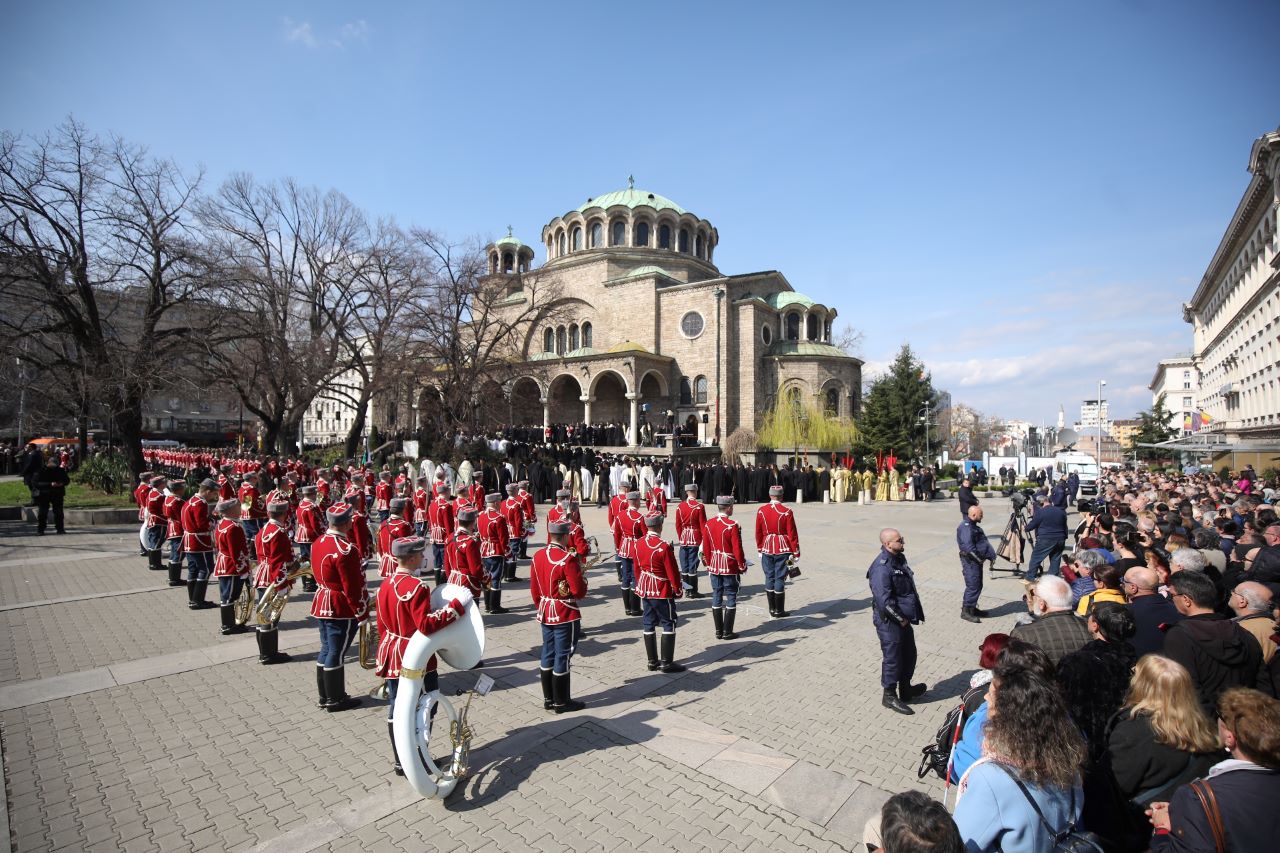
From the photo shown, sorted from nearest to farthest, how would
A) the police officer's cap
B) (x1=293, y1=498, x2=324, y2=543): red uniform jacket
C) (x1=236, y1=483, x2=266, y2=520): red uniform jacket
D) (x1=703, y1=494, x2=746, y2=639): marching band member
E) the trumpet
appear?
Result: the police officer's cap
the trumpet
(x1=703, y1=494, x2=746, y2=639): marching band member
(x1=293, y1=498, x2=324, y2=543): red uniform jacket
(x1=236, y1=483, x2=266, y2=520): red uniform jacket

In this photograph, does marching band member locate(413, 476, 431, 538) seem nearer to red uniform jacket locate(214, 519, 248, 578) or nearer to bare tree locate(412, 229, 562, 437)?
red uniform jacket locate(214, 519, 248, 578)

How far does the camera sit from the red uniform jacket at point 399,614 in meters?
4.42

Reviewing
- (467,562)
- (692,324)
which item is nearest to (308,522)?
(467,562)

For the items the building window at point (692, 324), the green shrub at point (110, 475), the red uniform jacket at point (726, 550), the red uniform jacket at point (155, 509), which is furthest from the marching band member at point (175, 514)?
the building window at point (692, 324)

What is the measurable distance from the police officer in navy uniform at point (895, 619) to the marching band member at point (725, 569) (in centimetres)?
244

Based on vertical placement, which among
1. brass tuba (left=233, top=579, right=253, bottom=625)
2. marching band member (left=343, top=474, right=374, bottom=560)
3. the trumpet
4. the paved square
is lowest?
the paved square

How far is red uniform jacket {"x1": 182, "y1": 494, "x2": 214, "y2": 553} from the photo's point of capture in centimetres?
900

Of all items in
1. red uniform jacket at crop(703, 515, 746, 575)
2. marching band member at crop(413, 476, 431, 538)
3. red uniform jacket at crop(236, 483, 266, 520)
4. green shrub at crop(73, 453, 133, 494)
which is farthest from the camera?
green shrub at crop(73, 453, 133, 494)

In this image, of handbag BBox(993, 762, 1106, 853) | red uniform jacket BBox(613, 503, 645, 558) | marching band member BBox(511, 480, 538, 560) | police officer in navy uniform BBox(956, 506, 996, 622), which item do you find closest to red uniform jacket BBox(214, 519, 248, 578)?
marching band member BBox(511, 480, 538, 560)

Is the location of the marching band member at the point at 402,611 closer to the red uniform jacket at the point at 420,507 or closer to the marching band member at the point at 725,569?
the marching band member at the point at 725,569

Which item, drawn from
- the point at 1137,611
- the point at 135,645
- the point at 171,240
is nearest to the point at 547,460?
the point at 171,240

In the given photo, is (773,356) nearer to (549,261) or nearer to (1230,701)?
(549,261)

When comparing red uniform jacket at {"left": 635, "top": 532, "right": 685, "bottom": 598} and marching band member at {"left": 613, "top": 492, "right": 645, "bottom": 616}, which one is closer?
red uniform jacket at {"left": 635, "top": 532, "right": 685, "bottom": 598}

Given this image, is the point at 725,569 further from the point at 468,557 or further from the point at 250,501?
the point at 250,501
